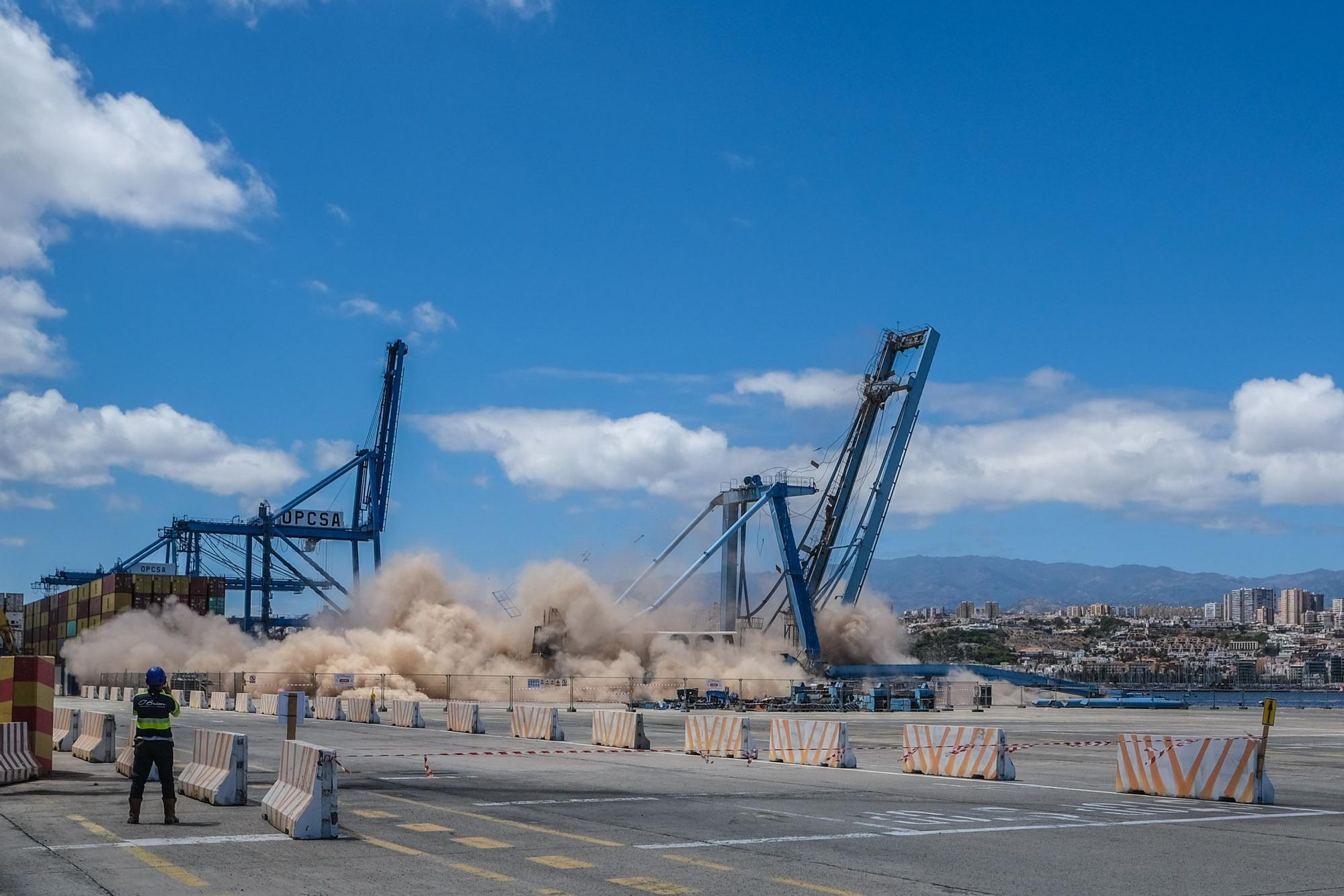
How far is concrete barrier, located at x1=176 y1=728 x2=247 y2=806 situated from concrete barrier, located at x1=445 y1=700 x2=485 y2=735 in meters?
18.4

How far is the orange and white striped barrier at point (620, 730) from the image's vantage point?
28219 millimetres

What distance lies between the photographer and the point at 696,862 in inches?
449

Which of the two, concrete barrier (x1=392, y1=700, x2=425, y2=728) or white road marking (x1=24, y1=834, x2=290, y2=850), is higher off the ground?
white road marking (x1=24, y1=834, x2=290, y2=850)

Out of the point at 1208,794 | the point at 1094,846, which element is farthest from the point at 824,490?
the point at 1094,846

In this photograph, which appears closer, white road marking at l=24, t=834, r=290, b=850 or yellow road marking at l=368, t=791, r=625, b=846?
white road marking at l=24, t=834, r=290, b=850

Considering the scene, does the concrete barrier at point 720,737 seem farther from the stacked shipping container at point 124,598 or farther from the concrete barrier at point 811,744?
the stacked shipping container at point 124,598

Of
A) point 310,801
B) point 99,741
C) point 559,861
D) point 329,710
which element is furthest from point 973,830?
point 329,710

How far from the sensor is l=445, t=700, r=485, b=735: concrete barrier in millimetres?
34938

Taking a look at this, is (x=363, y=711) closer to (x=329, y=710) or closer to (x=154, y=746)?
(x=329, y=710)

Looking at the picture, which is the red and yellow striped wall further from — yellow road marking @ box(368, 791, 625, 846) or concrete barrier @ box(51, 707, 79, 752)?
yellow road marking @ box(368, 791, 625, 846)

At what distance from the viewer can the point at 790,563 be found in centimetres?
7331

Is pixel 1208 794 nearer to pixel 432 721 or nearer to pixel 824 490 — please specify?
pixel 432 721

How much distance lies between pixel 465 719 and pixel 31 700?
16.4 m

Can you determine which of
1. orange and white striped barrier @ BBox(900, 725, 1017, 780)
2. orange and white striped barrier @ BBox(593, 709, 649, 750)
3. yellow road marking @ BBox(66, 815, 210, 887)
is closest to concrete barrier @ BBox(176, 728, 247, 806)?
yellow road marking @ BBox(66, 815, 210, 887)
